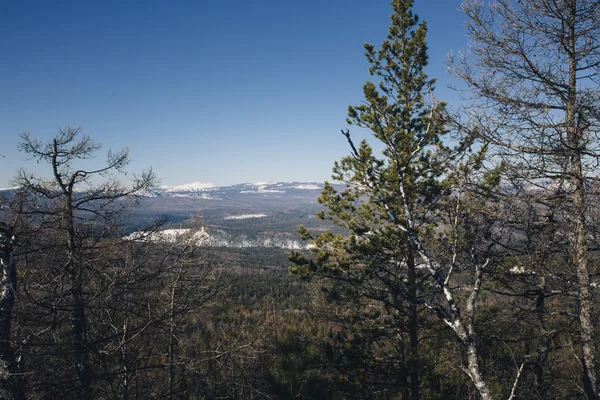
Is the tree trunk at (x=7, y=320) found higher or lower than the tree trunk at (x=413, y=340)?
higher

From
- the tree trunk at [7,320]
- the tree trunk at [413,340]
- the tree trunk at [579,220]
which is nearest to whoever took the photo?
the tree trunk at [7,320]

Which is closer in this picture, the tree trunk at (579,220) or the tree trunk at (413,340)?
the tree trunk at (579,220)

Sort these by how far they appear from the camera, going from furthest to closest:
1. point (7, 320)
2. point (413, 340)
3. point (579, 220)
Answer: point (413, 340), point (579, 220), point (7, 320)

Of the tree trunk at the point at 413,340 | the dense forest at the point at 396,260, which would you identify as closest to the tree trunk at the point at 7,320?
the dense forest at the point at 396,260

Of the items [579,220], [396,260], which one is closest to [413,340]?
[396,260]

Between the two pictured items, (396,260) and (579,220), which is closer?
(579,220)

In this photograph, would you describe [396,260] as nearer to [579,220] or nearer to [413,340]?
[413,340]

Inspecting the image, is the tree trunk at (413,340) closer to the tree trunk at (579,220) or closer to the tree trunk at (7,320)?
the tree trunk at (579,220)

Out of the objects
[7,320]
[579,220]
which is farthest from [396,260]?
[7,320]

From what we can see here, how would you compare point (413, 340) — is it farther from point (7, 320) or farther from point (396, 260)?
point (7, 320)

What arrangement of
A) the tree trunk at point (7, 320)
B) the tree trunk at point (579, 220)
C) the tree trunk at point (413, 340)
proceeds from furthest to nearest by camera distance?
the tree trunk at point (413, 340)
the tree trunk at point (579, 220)
the tree trunk at point (7, 320)

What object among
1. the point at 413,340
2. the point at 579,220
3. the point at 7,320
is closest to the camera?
the point at 7,320

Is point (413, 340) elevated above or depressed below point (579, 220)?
below

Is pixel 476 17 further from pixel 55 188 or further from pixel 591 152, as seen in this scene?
pixel 55 188
